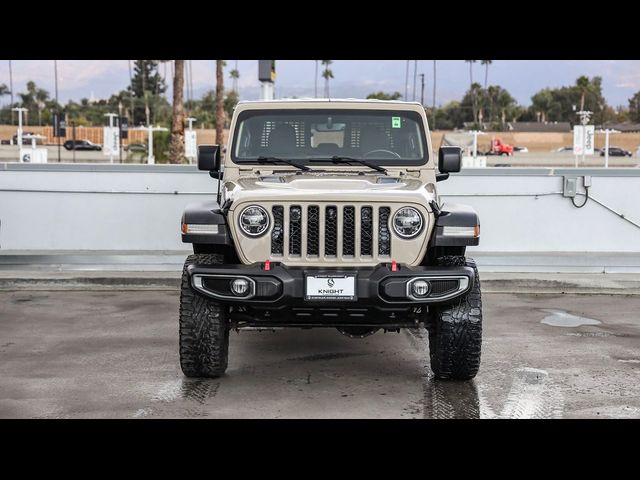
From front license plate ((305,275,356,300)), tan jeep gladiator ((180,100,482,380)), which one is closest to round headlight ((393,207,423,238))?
tan jeep gladiator ((180,100,482,380))

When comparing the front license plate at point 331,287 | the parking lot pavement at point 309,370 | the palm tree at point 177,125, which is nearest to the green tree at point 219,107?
the palm tree at point 177,125

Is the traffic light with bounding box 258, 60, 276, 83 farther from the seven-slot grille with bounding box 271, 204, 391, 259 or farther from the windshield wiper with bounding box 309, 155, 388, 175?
the seven-slot grille with bounding box 271, 204, 391, 259

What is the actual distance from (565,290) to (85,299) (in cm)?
570

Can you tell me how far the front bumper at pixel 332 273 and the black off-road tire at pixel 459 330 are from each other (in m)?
0.23

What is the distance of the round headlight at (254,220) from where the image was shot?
6.45 metres

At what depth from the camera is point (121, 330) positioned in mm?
8867

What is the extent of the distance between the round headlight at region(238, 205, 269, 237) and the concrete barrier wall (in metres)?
6.22

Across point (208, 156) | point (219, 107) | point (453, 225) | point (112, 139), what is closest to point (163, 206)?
point (208, 156)

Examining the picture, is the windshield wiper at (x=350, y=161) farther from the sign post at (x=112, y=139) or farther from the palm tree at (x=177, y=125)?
the sign post at (x=112, y=139)

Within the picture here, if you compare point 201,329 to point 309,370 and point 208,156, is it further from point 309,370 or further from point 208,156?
point 208,156

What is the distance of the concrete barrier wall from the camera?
1262cm
